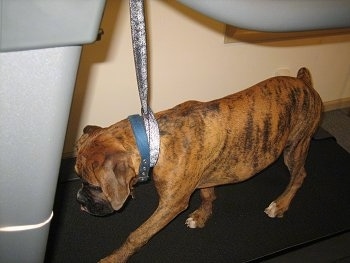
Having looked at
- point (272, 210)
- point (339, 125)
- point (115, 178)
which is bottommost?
point (272, 210)

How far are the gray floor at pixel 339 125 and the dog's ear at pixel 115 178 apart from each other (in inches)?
99.6

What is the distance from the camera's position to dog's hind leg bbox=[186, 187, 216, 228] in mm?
2084

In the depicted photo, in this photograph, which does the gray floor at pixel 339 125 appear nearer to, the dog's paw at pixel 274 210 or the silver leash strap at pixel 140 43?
the dog's paw at pixel 274 210

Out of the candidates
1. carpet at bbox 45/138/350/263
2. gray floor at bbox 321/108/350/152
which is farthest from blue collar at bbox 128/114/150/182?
gray floor at bbox 321/108/350/152

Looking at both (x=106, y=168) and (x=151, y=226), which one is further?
(x=151, y=226)

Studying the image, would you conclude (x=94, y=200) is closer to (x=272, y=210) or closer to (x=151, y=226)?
(x=151, y=226)

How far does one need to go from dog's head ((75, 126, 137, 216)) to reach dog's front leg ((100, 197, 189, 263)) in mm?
266

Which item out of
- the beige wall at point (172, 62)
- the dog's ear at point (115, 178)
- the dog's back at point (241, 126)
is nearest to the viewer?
the dog's ear at point (115, 178)

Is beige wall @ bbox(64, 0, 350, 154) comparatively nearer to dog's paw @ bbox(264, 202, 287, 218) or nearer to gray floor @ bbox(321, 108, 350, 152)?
gray floor @ bbox(321, 108, 350, 152)

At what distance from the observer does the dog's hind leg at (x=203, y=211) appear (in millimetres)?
A: 2084

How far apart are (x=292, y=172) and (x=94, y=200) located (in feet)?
4.30

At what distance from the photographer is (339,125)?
3406 mm

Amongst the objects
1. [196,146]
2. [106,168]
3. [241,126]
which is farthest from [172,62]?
[106,168]

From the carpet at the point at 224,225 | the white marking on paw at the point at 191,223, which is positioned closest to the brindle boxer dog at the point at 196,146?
the carpet at the point at 224,225
